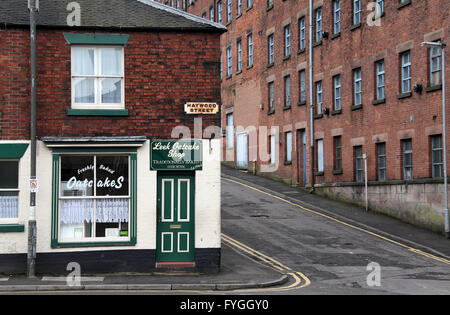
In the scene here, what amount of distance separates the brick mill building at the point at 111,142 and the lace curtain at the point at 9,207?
25 millimetres

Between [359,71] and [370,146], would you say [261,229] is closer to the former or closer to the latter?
[370,146]

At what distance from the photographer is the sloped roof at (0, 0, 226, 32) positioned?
17.2 metres

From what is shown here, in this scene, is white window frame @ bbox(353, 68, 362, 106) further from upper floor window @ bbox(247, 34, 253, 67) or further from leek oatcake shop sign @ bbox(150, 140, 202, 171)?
leek oatcake shop sign @ bbox(150, 140, 202, 171)

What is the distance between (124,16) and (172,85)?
2.27 meters

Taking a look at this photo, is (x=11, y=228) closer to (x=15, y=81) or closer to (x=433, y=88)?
(x=15, y=81)

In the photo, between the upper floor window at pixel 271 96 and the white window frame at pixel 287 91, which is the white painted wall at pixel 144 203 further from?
the upper floor window at pixel 271 96

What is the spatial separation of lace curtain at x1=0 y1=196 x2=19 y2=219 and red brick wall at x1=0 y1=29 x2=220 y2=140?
153cm

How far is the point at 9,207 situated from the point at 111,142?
301cm

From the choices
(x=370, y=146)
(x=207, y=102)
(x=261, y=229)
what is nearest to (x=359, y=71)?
(x=370, y=146)

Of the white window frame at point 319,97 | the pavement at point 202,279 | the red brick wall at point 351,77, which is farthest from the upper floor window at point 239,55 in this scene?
the pavement at point 202,279

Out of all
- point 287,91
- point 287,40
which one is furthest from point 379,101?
point 287,40

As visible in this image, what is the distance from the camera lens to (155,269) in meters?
17.2

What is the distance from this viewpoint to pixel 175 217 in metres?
17.5

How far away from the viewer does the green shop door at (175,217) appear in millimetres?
17391
